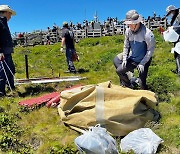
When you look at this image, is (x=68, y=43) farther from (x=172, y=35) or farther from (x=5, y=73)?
(x=172, y=35)

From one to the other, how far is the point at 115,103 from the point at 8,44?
3764mm

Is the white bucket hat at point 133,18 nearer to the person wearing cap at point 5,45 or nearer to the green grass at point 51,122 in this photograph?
the green grass at point 51,122

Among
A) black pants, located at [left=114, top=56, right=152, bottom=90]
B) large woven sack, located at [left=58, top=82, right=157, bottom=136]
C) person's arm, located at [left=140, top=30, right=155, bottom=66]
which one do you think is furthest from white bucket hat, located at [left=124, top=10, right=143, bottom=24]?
large woven sack, located at [left=58, top=82, right=157, bottom=136]

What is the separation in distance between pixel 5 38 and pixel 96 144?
4738mm

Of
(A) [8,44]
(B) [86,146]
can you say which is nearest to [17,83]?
(A) [8,44]

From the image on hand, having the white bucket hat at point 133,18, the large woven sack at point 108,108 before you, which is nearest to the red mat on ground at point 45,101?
the large woven sack at point 108,108

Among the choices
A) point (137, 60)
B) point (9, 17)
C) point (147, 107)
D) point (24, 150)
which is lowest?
point (24, 150)

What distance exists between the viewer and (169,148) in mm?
5188

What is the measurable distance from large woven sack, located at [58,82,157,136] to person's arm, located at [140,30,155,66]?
1107 millimetres

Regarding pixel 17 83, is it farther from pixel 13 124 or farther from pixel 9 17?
pixel 13 124

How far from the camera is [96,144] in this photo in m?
4.68

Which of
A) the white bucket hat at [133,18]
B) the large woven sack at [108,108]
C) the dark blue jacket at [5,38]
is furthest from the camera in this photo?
the dark blue jacket at [5,38]

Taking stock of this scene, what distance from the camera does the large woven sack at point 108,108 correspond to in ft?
18.7

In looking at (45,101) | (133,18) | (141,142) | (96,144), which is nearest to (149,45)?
(133,18)
